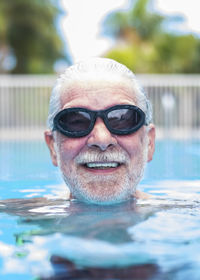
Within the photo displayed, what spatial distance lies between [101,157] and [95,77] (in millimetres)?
495

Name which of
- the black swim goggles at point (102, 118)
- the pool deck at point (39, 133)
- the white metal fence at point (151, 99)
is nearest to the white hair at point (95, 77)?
the black swim goggles at point (102, 118)

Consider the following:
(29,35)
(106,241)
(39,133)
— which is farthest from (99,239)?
(29,35)

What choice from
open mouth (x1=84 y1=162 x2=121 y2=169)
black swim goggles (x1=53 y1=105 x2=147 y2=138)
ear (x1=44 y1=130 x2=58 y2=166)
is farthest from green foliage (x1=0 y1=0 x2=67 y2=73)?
Answer: open mouth (x1=84 y1=162 x2=121 y2=169)

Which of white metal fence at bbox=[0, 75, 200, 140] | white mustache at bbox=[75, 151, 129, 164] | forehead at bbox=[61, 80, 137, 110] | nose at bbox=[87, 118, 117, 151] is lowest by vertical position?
white metal fence at bbox=[0, 75, 200, 140]

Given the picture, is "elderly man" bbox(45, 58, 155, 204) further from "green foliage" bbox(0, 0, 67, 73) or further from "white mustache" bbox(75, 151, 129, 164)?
"green foliage" bbox(0, 0, 67, 73)

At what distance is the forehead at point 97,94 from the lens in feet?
9.34

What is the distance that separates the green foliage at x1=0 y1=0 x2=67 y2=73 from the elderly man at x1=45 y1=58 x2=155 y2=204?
23.7 metres

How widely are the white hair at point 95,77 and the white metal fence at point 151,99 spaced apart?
39.8 ft

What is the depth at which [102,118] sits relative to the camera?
2781 millimetres

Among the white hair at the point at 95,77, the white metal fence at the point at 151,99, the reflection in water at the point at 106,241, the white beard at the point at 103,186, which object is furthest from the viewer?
the white metal fence at the point at 151,99

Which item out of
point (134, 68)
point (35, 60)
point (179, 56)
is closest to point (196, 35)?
point (179, 56)

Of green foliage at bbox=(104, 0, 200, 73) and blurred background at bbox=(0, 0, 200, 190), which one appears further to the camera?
green foliage at bbox=(104, 0, 200, 73)

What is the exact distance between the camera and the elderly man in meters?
2.76

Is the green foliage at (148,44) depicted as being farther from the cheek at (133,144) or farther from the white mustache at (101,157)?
the white mustache at (101,157)
